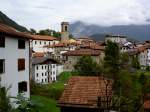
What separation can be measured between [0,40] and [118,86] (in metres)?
21.5

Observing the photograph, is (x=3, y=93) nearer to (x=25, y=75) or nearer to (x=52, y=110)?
(x=25, y=75)

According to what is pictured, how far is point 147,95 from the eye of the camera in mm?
61625

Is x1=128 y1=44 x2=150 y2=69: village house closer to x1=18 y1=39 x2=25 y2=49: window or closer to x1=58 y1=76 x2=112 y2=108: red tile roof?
x1=18 y1=39 x2=25 y2=49: window

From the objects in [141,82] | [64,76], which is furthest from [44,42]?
[141,82]

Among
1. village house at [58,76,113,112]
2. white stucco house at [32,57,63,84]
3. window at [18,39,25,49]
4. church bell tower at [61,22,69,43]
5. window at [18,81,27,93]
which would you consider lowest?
white stucco house at [32,57,63,84]

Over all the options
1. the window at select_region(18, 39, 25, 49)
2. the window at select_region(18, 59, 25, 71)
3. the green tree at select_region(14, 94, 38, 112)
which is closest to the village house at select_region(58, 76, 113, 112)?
the green tree at select_region(14, 94, 38, 112)

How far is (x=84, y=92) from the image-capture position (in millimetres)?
22125

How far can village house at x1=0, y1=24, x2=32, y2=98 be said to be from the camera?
3634 cm

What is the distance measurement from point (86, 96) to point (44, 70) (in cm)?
6568

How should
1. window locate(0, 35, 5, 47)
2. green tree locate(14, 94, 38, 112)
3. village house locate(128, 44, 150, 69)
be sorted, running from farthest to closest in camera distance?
village house locate(128, 44, 150, 69)
window locate(0, 35, 5, 47)
green tree locate(14, 94, 38, 112)

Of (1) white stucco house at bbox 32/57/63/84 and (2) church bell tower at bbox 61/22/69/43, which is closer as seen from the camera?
(1) white stucco house at bbox 32/57/63/84

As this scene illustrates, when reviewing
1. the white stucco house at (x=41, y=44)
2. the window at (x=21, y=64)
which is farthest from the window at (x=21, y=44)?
the white stucco house at (x=41, y=44)

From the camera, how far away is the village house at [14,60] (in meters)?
36.3

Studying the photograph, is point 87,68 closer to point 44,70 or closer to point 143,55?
point 44,70
